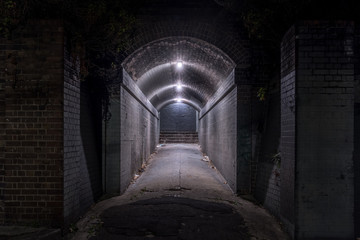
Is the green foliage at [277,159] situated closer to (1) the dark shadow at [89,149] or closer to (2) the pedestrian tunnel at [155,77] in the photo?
(2) the pedestrian tunnel at [155,77]

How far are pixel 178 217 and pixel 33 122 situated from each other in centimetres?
312

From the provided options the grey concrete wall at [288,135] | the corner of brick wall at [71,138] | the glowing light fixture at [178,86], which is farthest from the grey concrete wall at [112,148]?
the glowing light fixture at [178,86]

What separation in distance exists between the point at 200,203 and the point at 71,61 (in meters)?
4.00

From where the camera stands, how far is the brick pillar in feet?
13.3

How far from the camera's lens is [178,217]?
496 centimetres

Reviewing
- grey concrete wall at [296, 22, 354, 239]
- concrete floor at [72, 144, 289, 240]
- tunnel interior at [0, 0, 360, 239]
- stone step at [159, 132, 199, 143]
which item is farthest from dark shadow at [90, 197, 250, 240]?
stone step at [159, 132, 199, 143]

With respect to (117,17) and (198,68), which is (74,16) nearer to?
(117,17)

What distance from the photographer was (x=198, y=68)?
10.1 m

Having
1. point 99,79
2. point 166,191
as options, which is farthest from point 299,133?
point 99,79

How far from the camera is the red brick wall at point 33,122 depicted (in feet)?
13.8

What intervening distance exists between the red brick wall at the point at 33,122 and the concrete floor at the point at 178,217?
945 millimetres

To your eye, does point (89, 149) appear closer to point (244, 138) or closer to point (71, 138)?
point (71, 138)

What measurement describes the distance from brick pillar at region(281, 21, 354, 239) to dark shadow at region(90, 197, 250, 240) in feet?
3.84

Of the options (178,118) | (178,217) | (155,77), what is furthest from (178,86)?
(178,118)
